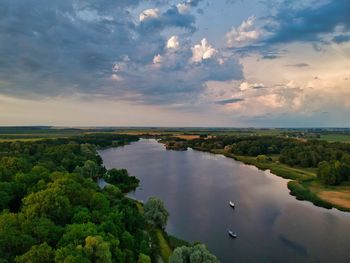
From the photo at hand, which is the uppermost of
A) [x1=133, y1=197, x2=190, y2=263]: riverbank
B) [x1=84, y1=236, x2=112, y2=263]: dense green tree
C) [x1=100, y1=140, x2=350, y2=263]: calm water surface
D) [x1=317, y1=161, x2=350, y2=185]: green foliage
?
[x1=84, y1=236, x2=112, y2=263]: dense green tree

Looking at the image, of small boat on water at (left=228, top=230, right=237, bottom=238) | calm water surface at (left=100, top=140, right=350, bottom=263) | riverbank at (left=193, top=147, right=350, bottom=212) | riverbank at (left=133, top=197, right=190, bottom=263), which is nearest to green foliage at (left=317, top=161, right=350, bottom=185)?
riverbank at (left=193, top=147, right=350, bottom=212)

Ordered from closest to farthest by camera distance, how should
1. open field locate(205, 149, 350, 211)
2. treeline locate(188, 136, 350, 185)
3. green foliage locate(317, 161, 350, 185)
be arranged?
open field locate(205, 149, 350, 211) → green foliage locate(317, 161, 350, 185) → treeline locate(188, 136, 350, 185)

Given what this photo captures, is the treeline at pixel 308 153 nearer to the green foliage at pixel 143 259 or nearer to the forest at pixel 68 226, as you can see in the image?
the forest at pixel 68 226

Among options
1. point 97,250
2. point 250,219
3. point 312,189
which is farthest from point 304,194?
point 97,250

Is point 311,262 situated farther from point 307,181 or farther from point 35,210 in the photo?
point 307,181

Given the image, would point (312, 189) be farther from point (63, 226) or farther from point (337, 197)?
point (63, 226)

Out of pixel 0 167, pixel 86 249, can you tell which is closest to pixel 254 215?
pixel 86 249

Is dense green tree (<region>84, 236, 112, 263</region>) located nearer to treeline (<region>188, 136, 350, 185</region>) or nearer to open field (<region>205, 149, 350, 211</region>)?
open field (<region>205, 149, 350, 211</region>)

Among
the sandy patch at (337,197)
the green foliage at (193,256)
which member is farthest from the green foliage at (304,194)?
the green foliage at (193,256)
